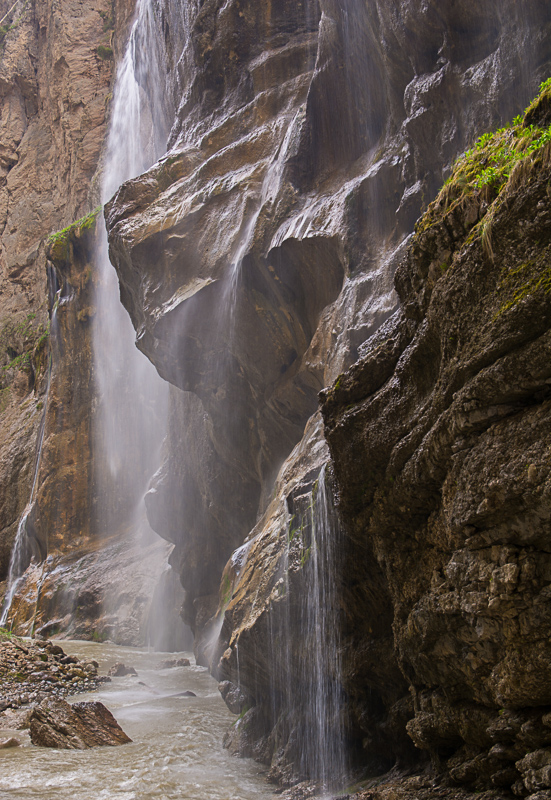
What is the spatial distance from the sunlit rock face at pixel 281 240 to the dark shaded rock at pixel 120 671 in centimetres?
217

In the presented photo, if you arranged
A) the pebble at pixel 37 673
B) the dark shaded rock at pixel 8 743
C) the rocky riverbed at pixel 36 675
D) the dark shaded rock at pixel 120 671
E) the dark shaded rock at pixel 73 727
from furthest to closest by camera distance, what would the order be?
the dark shaded rock at pixel 120 671 → the pebble at pixel 37 673 → the rocky riverbed at pixel 36 675 → the dark shaded rock at pixel 73 727 → the dark shaded rock at pixel 8 743

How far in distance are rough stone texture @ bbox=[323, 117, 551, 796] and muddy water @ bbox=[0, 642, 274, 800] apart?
3437mm

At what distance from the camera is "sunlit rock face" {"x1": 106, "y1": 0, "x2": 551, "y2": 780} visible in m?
7.66

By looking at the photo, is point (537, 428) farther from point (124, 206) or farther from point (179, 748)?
point (124, 206)

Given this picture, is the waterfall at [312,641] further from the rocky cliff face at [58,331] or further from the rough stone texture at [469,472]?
the rocky cliff face at [58,331]

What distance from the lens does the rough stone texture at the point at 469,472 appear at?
382cm

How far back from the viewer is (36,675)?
42.4ft

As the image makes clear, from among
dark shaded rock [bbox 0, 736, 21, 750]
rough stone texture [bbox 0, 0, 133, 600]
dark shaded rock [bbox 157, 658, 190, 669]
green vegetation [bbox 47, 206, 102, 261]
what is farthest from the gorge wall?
rough stone texture [bbox 0, 0, 133, 600]

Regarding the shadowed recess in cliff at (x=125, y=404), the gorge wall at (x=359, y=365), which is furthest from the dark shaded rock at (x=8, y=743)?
the shadowed recess in cliff at (x=125, y=404)

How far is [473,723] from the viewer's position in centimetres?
464

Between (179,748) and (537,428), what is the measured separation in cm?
798

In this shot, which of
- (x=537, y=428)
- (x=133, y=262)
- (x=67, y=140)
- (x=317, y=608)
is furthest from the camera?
(x=67, y=140)

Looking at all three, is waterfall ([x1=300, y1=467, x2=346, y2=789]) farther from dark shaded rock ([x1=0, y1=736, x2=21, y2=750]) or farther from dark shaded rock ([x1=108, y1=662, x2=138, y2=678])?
dark shaded rock ([x1=108, y1=662, x2=138, y2=678])

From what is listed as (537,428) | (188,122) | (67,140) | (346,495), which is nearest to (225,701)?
(346,495)
